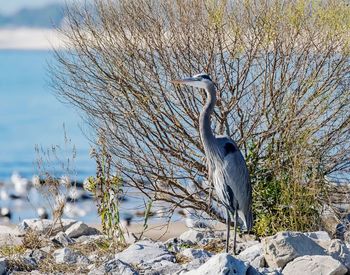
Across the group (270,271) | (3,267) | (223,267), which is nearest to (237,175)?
(270,271)

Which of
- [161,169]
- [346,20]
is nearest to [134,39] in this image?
[161,169]

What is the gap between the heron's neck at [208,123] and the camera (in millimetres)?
10161

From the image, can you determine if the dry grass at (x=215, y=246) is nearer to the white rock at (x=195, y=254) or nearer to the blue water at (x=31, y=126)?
the white rock at (x=195, y=254)

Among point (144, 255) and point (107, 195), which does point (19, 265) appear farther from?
point (107, 195)

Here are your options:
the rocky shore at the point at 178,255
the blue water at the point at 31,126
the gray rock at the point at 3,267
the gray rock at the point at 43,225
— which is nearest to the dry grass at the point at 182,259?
the rocky shore at the point at 178,255

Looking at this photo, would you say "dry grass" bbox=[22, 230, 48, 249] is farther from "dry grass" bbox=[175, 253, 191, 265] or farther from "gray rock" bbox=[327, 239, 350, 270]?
"gray rock" bbox=[327, 239, 350, 270]

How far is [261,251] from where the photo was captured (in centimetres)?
928

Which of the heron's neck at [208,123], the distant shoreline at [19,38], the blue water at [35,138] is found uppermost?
the distant shoreline at [19,38]

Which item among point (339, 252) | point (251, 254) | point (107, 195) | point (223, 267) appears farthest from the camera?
point (107, 195)

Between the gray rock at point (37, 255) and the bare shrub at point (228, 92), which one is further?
the bare shrub at point (228, 92)

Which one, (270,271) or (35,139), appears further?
(35,139)

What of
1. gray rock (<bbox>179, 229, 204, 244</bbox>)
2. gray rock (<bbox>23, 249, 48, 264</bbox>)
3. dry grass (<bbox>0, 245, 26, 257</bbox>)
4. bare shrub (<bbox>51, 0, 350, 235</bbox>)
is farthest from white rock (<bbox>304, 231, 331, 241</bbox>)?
dry grass (<bbox>0, 245, 26, 257</bbox>)

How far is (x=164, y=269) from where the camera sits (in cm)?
924

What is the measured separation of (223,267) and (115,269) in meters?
1.59
